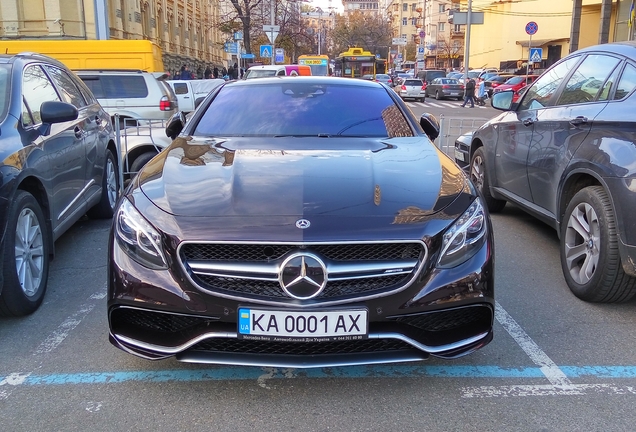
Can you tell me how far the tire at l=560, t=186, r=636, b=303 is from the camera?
12.3 ft

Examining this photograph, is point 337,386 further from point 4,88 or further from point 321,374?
point 4,88

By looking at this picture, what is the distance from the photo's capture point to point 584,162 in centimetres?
399

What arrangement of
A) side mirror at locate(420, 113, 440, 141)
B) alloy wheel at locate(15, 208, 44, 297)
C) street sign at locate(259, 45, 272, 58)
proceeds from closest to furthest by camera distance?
alloy wheel at locate(15, 208, 44, 297), side mirror at locate(420, 113, 440, 141), street sign at locate(259, 45, 272, 58)

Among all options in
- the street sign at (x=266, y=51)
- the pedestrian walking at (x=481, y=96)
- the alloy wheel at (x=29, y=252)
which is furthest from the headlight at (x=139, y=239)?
the pedestrian walking at (x=481, y=96)

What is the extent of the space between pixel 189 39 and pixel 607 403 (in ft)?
161

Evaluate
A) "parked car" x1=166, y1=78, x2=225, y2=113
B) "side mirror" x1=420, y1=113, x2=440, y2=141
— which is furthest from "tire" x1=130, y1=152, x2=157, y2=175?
"parked car" x1=166, y1=78, x2=225, y2=113

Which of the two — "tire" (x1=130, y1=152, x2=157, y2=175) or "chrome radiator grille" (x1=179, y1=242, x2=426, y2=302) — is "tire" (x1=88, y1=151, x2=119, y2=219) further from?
"chrome radiator grille" (x1=179, y1=242, x2=426, y2=302)

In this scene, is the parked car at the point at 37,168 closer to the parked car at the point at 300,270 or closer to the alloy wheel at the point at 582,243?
the parked car at the point at 300,270

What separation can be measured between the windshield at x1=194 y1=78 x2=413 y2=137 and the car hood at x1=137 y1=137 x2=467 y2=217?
0.80 feet

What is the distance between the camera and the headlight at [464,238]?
272 cm

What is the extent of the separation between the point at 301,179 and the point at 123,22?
31.7m

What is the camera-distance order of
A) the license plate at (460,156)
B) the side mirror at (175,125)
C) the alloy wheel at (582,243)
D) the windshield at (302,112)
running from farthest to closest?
the license plate at (460,156) → the side mirror at (175,125) → the windshield at (302,112) → the alloy wheel at (582,243)

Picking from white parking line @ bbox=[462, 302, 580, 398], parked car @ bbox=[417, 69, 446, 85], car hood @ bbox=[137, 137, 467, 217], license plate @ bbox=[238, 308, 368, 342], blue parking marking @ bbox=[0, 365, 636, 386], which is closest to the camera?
license plate @ bbox=[238, 308, 368, 342]

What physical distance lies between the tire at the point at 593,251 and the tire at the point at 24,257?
11.9 ft
